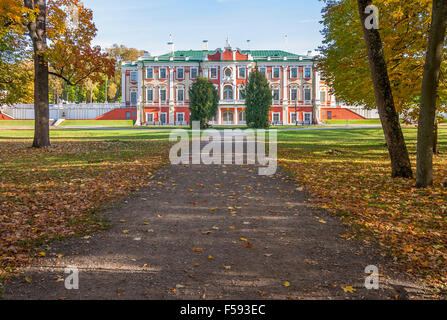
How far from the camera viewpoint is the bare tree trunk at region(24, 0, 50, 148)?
17.0 m

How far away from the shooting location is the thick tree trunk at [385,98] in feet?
30.8

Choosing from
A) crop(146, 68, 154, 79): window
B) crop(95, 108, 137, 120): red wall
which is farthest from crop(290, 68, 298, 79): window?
crop(95, 108, 137, 120): red wall

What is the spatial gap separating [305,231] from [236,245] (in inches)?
50.1

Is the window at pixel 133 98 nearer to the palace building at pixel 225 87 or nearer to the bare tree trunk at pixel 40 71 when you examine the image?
the palace building at pixel 225 87

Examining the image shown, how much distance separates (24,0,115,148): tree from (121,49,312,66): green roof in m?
44.1

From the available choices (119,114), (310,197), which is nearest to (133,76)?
(119,114)

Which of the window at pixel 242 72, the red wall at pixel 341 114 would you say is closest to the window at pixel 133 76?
the window at pixel 242 72

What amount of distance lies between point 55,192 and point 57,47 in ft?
36.1

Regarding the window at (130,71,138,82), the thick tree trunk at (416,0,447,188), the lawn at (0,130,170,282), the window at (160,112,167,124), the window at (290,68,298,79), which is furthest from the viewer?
the window at (130,71,138,82)

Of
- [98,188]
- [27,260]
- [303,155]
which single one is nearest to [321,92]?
[303,155]

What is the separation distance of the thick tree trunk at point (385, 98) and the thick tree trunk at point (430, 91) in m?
1.11

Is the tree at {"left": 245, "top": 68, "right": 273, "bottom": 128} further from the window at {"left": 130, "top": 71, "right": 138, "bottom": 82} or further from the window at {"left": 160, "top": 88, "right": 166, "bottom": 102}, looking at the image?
the window at {"left": 130, "top": 71, "right": 138, "bottom": 82}
